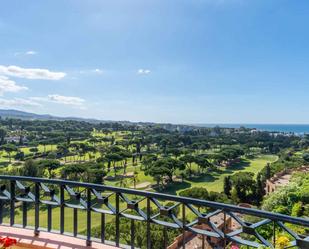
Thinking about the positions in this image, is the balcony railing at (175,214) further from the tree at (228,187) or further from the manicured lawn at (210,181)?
the manicured lawn at (210,181)

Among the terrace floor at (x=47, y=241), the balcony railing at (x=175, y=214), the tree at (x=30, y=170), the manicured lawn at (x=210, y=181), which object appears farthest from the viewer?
the manicured lawn at (x=210, y=181)

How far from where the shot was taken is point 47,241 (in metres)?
3.17

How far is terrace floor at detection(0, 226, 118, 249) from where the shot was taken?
3.06 m

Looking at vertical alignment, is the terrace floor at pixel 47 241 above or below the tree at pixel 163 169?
above

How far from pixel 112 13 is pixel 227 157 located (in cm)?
5166

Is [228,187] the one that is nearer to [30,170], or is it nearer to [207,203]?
[30,170]

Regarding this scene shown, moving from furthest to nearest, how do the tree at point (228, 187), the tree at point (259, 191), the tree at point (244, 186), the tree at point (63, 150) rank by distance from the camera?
1. the tree at point (63, 150)
2. the tree at point (228, 187)
3. the tree at point (244, 186)
4. the tree at point (259, 191)

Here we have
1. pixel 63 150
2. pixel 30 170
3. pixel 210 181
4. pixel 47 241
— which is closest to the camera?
pixel 47 241

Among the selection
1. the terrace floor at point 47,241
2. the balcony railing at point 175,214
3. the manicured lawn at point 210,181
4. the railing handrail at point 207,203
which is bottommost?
the manicured lawn at point 210,181

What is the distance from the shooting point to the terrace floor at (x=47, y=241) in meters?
3.06

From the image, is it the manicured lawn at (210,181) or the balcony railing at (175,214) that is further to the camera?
the manicured lawn at (210,181)

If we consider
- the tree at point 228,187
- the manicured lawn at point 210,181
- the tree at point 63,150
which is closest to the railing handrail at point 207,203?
the tree at point 228,187

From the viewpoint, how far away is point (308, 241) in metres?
1.97

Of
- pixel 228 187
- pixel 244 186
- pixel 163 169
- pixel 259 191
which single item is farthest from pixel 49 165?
pixel 259 191
